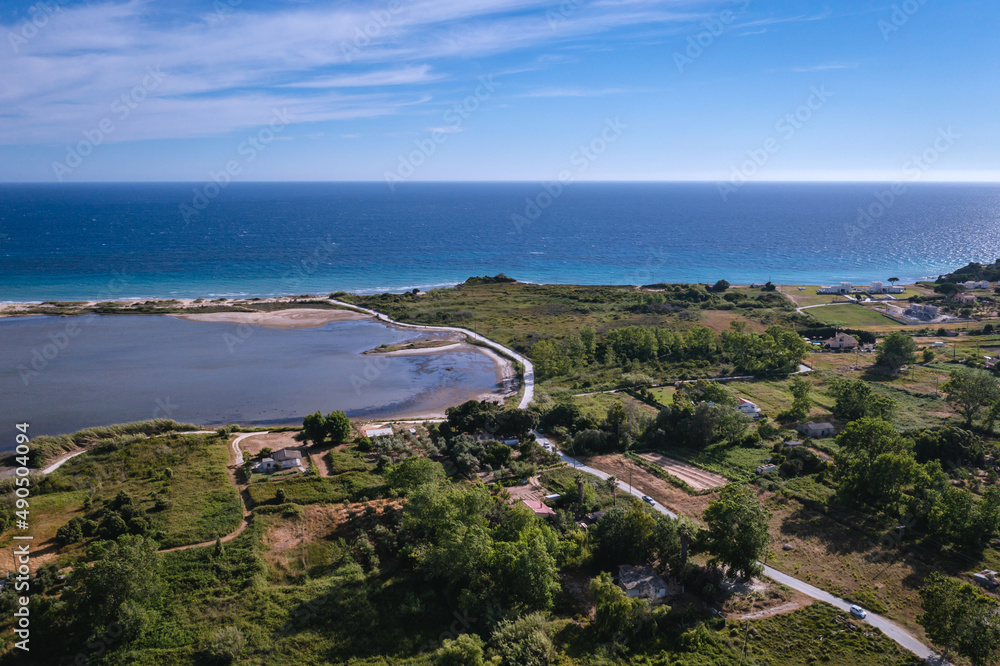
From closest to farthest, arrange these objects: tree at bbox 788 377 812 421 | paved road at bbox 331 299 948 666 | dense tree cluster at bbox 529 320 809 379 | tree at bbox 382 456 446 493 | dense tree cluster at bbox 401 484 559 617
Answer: paved road at bbox 331 299 948 666, dense tree cluster at bbox 401 484 559 617, tree at bbox 382 456 446 493, tree at bbox 788 377 812 421, dense tree cluster at bbox 529 320 809 379

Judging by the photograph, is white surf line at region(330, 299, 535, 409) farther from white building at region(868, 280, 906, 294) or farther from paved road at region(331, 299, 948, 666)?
white building at region(868, 280, 906, 294)

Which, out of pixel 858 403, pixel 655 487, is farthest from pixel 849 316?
pixel 655 487

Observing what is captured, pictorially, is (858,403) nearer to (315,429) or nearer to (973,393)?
(973,393)

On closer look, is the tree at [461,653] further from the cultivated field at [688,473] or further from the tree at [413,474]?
the cultivated field at [688,473]

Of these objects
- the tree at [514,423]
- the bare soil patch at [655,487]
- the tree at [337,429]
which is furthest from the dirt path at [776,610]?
the tree at [337,429]

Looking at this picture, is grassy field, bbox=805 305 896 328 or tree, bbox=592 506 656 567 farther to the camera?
grassy field, bbox=805 305 896 328

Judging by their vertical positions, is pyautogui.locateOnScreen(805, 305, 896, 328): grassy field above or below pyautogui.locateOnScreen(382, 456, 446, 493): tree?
above

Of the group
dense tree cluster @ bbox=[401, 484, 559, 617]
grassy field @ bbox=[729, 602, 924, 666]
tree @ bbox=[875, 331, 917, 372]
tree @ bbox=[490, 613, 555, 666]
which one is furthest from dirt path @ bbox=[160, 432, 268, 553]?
tree @ bbox=[875, 331, 917, 372]
